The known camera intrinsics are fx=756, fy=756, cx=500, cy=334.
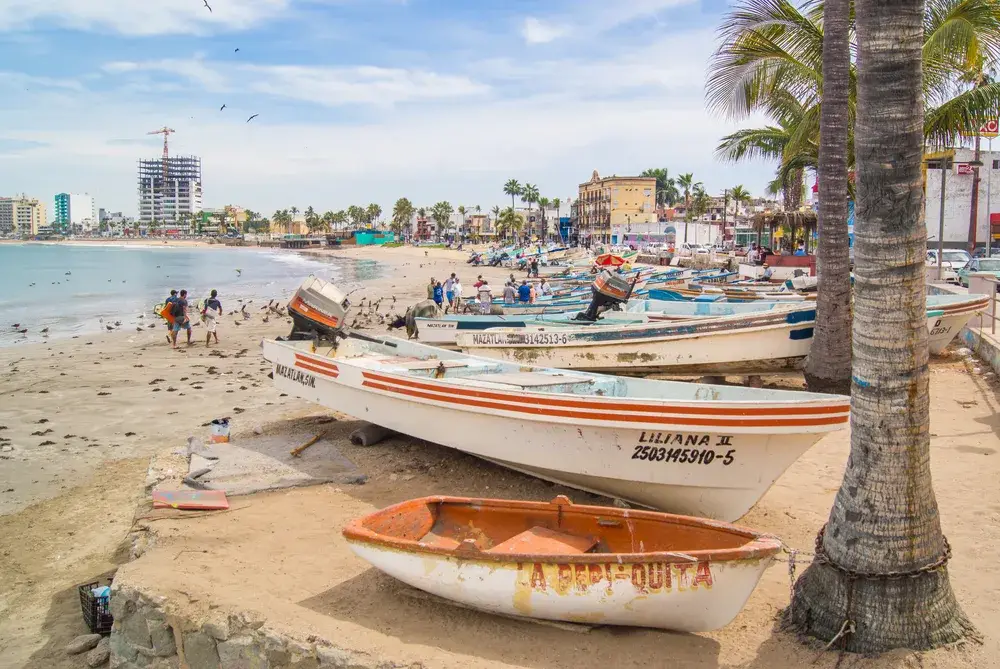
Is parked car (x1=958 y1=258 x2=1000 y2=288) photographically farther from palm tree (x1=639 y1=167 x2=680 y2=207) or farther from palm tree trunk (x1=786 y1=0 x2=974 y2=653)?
palm tree (x1=639 y1=167 x2=680 y2=207)

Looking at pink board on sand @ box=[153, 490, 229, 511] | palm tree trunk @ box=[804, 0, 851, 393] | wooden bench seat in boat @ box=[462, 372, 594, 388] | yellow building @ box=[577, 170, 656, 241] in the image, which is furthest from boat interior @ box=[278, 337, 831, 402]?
yellow building @ box=[577, 170, 656, 241]

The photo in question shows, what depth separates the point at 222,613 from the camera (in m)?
6.21

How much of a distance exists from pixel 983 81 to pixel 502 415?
14.5 meters

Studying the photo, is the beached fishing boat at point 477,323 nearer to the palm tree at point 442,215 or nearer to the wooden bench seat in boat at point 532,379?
the wooden bench seat in boat at point 532,379

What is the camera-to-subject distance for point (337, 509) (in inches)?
347

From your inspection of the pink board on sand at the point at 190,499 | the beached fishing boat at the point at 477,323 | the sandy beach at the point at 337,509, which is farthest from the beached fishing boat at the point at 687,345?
the pink board on sand at the point at 190,499

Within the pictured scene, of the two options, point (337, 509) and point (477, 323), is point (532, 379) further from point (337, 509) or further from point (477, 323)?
point (477, 323)

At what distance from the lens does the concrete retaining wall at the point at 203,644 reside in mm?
5609

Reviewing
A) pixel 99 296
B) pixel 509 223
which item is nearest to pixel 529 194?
pixel 509 223

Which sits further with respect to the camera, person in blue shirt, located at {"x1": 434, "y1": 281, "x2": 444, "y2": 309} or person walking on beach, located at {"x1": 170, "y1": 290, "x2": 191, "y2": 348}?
person in blue shirt, located at {"x1": 434, "y1": 281, "x2": 444, "y2": 309}

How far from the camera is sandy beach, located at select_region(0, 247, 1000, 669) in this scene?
565cm

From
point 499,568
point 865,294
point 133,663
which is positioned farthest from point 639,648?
point 133,663

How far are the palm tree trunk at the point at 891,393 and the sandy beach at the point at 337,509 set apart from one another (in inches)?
9.8

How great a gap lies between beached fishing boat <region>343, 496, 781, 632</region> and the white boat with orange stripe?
129 centimetres
